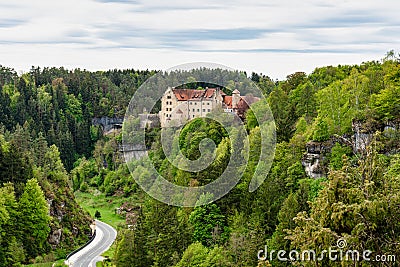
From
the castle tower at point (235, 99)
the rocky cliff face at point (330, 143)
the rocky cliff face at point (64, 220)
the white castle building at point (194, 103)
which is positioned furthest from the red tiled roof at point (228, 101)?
the rocky cliff face at point (64, 220)

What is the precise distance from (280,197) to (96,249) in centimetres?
1788

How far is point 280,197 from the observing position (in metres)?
31.7

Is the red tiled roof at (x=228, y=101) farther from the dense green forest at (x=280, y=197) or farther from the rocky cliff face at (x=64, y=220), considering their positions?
the rocky cliff face at (x=64, y=220)

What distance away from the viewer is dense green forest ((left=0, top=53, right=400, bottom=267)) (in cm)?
1304

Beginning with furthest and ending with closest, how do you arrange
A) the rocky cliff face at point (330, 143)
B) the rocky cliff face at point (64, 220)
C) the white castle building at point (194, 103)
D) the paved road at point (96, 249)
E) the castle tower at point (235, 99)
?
the white castle building at point (194, 103)
the castle tower at point (235, 99)
the rocky cliff face at point (64, 220)
the paved road at point (96, 249)
the rocky cliff face at point (330, 143)

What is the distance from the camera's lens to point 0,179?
44.0 m

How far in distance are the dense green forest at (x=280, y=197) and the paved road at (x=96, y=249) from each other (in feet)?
4.28

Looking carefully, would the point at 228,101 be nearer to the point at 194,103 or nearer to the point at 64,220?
the point at 194,103

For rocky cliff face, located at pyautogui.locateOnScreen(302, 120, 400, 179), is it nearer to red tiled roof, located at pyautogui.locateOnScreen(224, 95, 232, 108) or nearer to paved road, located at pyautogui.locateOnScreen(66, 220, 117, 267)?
red tiled roof, located at pyautogui.locateOnScreen(224, 95, 232, 108)

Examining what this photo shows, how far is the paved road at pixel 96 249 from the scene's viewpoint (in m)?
40.0

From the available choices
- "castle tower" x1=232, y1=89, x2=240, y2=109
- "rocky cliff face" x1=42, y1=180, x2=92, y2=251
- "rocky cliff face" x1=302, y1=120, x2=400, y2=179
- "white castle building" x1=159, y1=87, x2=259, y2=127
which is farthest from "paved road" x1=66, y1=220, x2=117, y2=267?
"rocky cliff face" x1=302, y1=120, x2=400, y2=179

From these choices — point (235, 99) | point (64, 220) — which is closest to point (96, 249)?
point (64, 220)

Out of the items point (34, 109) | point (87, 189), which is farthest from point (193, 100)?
point (34, 109)

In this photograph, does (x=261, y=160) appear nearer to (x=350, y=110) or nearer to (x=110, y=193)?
(x=350, y=110)
